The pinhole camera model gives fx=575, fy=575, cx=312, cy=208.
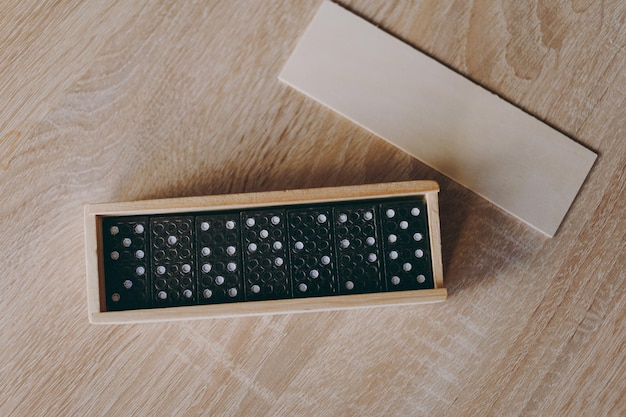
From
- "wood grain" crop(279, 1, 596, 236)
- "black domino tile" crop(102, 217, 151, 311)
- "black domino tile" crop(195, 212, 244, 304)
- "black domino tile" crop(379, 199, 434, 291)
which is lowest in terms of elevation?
"black domino tile" crop(102, 217, 151, 311)

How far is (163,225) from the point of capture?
629 millimetres

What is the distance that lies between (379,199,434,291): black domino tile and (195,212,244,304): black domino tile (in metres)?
0.16

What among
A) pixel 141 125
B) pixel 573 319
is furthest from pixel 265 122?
pixel 573 319

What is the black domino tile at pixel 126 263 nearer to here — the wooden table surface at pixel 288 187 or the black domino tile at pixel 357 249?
the wooden table surface at pixel 288 187

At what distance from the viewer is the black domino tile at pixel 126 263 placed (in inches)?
24.7

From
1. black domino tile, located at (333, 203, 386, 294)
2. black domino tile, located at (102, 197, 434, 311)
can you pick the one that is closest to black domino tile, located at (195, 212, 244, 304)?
black domino tile, located at (102, 197, 434, 311)

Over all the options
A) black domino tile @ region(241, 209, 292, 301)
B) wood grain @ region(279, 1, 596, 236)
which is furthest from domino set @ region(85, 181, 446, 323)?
wood grain @ region(279, 1, 596, 236)

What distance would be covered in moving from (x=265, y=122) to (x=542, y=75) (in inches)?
13.6

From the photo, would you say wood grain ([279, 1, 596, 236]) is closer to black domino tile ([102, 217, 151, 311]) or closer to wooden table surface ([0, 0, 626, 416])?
wooden table surface ([0, 0, 626, 416])

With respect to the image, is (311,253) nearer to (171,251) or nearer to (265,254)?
(265,254)

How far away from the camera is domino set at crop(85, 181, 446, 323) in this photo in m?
0.62

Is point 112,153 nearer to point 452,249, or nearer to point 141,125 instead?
point 141,125

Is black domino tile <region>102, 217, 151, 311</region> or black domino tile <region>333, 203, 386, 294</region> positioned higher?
black domino tile <region>333, 203, 386, 294</region>

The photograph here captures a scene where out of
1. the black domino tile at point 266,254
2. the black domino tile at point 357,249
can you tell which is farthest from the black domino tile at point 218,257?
the black domino tile at point 357,249
